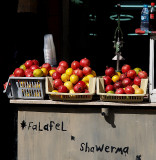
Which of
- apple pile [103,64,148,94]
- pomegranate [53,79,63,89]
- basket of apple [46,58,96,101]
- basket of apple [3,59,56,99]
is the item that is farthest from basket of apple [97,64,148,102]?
basket of apple [3,59,56,99]

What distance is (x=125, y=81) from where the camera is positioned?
347 centimetres

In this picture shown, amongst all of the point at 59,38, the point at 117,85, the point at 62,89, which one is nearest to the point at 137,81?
the point at 117,85

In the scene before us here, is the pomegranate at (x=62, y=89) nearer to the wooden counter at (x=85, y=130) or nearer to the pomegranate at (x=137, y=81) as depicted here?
the wooden counter at (x=85, y=130)

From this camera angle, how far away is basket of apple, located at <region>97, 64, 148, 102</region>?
3.30m

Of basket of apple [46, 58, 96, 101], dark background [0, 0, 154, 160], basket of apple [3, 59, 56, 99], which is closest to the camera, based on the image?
basket of apple [46, 58, 96, 101]

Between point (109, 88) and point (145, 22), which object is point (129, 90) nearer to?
point (109, 88)

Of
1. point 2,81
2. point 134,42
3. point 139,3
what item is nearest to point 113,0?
point 139,3

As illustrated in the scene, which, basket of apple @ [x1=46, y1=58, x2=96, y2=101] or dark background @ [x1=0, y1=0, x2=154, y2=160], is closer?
basket of apple @ [x1=46, y1=58, x2=96, y2=101]

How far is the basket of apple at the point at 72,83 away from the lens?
3.39 metres

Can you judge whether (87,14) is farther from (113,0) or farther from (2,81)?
(2,81)

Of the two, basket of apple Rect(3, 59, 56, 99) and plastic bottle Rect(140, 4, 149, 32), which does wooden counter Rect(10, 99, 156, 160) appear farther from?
plastic bottle Rect(140, 4, 149, 32)

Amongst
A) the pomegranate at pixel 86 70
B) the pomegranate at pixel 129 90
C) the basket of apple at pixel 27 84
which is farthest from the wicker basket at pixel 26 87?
the pomegranate at pixel 129 90

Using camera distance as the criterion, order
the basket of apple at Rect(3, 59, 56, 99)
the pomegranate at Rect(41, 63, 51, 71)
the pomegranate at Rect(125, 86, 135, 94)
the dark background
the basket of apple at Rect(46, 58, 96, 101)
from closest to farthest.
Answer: the pomegranate at Rect(125, 86, 135, 94) → the basket of apple at Rect(46, 58, 96, 101) → the basket of apple at Rect(3, 59, 56, 99) → the pomegranate at Rect(41, 63, 51, 71) → the dark background

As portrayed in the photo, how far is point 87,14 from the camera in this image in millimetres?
7273
